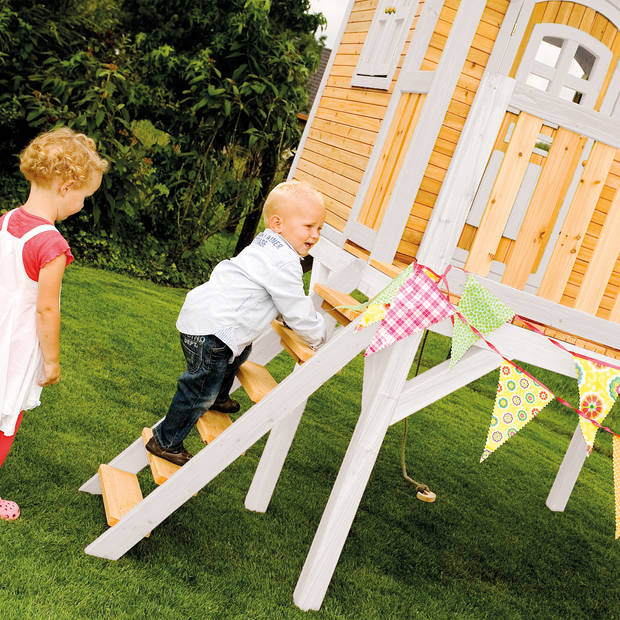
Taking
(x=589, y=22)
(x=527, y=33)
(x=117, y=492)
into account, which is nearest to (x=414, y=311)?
(x=117, y=492)

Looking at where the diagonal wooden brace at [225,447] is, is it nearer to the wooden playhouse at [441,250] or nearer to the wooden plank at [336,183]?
the wooden playhouse at [441,250]

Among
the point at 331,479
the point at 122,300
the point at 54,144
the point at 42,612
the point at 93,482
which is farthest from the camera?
the point at 122,300

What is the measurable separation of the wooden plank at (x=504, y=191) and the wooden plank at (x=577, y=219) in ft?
1.06

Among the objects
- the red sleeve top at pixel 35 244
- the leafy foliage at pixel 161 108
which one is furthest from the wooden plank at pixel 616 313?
the leafy foliage at pixel 161 108

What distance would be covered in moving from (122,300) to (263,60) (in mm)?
5242

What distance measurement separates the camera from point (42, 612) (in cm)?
318

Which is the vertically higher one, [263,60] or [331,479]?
[263,60]

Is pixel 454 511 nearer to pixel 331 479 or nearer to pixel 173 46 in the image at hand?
pixel 331 479

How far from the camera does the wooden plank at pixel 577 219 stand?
3719 mm

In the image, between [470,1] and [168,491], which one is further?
[470,1]

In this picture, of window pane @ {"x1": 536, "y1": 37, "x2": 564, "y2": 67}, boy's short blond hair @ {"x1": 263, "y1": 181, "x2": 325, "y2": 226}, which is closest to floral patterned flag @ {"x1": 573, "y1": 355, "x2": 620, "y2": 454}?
boy's short blond hair @ {"x1": 263, "y1": 181, "x2": 325, "y2": 226}

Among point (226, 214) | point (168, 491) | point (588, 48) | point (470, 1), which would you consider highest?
point (588, 48)

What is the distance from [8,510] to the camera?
382 cm

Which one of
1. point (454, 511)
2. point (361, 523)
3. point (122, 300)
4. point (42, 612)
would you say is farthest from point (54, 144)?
point (122, 300)
